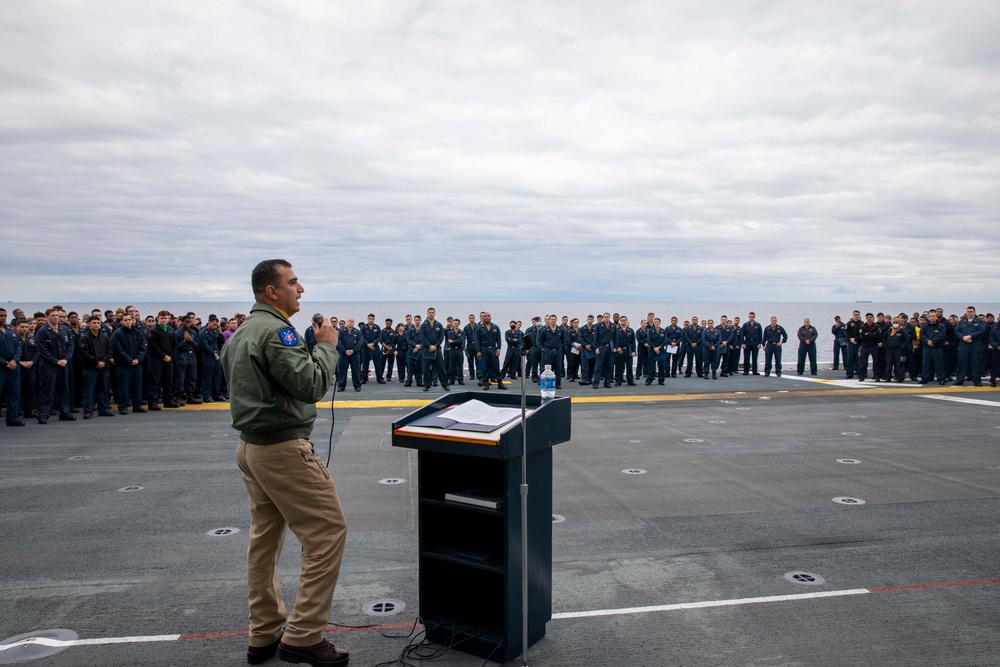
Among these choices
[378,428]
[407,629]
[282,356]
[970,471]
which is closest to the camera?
[282,356]

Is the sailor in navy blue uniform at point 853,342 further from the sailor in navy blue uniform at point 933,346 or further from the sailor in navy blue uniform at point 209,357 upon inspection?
the sailor in navy blue uniform at point 209,357

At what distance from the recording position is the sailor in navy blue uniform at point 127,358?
13258 millimetres

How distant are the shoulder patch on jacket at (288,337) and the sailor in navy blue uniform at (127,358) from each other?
11.4 metres

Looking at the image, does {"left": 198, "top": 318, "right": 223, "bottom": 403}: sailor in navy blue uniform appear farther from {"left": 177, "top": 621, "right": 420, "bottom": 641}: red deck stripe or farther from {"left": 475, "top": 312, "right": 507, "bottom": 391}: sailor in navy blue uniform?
{"left": 177, "top": 621, "right": 420, "bottom": 641}: red deck stripe

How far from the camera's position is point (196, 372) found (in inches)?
612

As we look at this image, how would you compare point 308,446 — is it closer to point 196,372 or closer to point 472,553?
point 472,553

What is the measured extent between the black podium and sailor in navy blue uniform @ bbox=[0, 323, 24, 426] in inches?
436

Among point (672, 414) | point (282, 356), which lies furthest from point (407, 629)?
point (672, 414)

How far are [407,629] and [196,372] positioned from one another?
13.0 metres

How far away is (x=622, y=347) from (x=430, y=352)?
18.2 feet

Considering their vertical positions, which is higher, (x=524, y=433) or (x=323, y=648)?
(x=524, y=433)

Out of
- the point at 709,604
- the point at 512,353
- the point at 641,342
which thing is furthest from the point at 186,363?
the point at 709,604

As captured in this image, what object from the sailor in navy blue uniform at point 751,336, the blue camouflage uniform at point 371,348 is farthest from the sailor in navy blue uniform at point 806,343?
the blue camouflage uniform at point 371,348

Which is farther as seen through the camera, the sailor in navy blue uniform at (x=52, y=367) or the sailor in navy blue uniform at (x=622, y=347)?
the sailor in navy blue uniform at (x=622, y=347)
